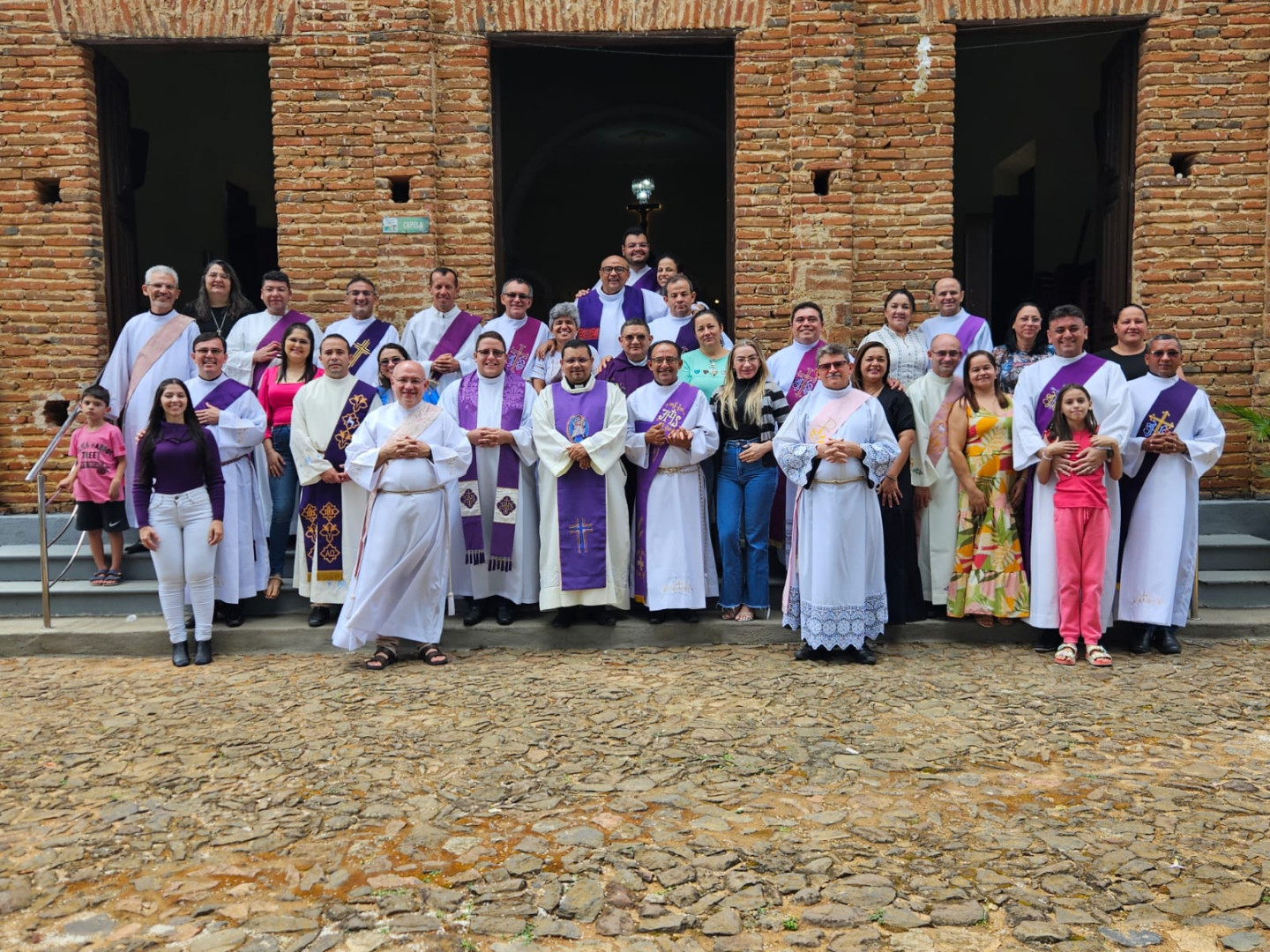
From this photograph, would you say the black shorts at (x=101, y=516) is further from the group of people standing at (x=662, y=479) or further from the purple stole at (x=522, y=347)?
the purple stole at (x=522, y=347)

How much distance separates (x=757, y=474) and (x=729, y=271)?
3071 millimetres

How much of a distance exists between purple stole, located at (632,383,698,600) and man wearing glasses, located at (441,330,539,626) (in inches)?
26.5

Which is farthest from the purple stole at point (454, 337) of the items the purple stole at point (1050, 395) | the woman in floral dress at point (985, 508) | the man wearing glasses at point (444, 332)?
the purple stole at point (1050, 395)

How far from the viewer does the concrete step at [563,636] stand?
21.6 ft

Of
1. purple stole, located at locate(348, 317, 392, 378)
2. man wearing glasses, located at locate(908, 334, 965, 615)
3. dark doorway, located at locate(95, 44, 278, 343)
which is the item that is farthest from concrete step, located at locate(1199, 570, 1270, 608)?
dark doorway, located at locate(95, 44, 278, 343)

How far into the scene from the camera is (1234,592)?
279 inches

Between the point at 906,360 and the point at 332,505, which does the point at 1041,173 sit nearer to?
the point at 906,360

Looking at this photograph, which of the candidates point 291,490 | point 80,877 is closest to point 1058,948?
point 80,877

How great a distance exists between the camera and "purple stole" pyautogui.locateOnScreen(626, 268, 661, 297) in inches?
313

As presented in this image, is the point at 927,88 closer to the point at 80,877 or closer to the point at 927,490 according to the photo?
the point at 927,490

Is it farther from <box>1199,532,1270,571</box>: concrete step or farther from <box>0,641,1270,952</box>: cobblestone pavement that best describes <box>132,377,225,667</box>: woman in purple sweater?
<box>1199,532,1270,571</box>: concrete step

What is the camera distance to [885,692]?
17.9 feet

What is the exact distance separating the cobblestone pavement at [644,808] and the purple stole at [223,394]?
5.72 feet

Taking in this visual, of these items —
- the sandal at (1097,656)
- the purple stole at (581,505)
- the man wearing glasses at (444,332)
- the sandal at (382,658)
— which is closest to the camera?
the sandal at (1097,656)
